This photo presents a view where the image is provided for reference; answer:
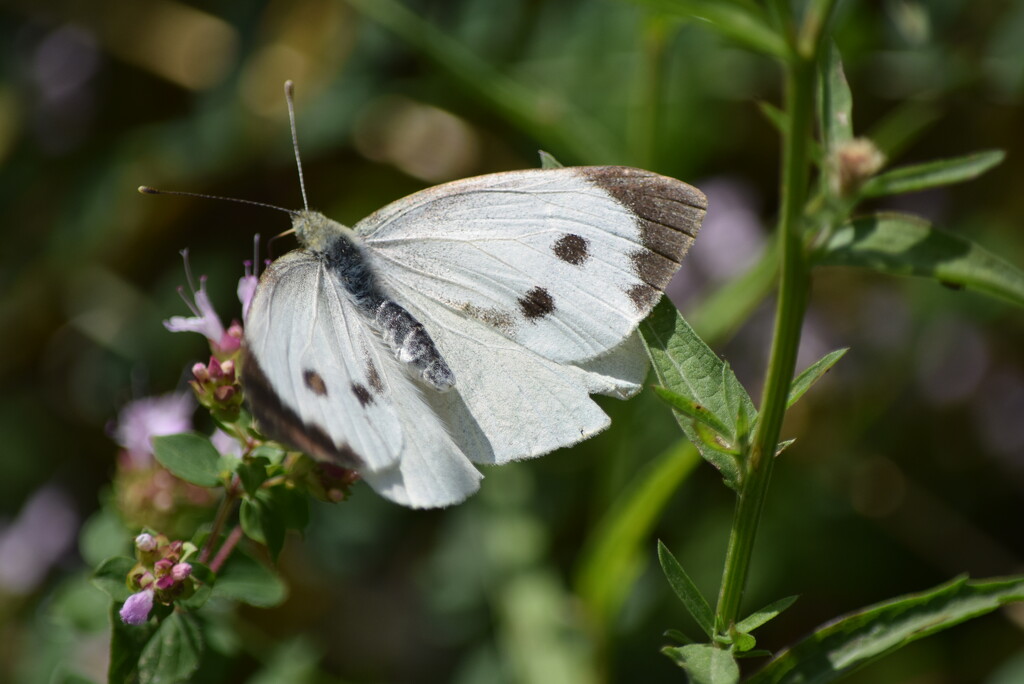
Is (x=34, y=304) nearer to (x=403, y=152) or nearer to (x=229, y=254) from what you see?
(x=229, y=254)

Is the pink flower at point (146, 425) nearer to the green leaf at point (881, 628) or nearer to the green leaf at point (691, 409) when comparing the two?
the green leaf at point (691, 409)

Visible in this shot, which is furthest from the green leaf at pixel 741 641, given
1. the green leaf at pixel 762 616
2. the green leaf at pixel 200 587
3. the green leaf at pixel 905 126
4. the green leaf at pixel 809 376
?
the green leaf at pixel 905 126

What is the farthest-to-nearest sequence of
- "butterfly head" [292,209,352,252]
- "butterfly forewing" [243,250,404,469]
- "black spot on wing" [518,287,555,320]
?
1. "butterfly head" [292,209,352,252]
2. "black spot on wing" [518,287,555,320]
3. "butterfly forewing" [243,250,404,469]

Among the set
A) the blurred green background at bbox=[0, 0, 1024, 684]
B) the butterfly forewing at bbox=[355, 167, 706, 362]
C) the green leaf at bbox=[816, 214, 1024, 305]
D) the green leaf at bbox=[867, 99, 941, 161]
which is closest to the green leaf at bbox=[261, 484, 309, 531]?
the butterfly forewing at bbox=[355, 167, 706, 362]

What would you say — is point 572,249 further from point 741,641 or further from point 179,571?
point 179,571

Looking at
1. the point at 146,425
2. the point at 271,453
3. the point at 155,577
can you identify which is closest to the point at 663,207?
the point at 271,453

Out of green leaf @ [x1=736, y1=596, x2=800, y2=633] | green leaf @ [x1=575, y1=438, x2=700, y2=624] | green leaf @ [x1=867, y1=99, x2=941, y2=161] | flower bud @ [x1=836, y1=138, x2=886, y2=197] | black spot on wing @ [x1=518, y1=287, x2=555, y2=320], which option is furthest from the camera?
green leaf @ [x1=867, y1=99, x2=941, y2=161]

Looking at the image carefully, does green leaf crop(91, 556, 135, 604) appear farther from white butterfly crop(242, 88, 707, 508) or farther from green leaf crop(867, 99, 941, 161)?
green leaf crop(867, 99, 941, 161)

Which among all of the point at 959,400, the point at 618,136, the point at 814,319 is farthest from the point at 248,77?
the point at 959,400
